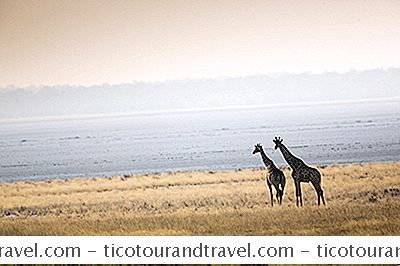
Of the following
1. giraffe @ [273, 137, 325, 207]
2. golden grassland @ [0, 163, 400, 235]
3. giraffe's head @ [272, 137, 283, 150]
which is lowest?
golden grassland @ [0, 163, 400, 235]

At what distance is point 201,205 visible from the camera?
231 inches

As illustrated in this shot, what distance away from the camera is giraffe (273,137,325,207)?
5812 millimetres

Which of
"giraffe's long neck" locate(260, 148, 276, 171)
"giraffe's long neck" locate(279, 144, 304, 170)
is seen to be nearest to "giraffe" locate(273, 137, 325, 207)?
"giraffe's long neck" locate(279, 144, 304, 170)

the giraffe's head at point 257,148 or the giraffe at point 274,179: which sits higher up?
the giraffe's head at point 257,148

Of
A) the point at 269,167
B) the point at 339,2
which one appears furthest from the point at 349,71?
the point at 269,167

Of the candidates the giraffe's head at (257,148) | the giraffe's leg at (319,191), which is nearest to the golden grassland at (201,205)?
the giraffe's leg at (319,191)

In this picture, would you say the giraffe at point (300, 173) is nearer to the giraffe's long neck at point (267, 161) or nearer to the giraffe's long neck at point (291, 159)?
the giraffe's long neck at point (291, 159)

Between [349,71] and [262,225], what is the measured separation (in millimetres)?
1272

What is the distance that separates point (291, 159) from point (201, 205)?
2.38 ft

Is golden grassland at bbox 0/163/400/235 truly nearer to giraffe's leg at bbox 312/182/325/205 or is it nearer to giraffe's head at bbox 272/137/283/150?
giraffe's leg at bbox 312/182/325/205

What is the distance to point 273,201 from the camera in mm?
5820

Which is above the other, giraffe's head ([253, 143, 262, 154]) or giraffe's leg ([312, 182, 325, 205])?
giraffe's head ([253, 143, 262, 154])

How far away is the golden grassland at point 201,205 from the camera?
5785 millimetres

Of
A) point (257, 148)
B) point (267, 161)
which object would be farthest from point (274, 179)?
point (257, 148)
